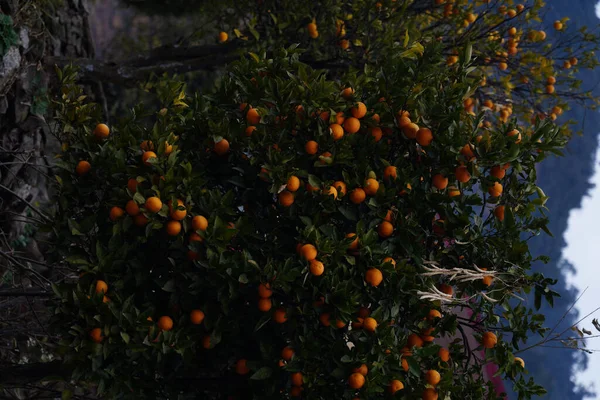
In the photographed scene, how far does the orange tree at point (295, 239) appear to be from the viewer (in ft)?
7.53

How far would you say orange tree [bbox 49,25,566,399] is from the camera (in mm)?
2295

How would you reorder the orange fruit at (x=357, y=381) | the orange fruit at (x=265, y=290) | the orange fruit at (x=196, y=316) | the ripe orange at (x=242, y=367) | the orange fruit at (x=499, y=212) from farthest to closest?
the orange fruit at (x=499, y=212) < the ripe orange at (x=242, y=367) < the orange fruit at (x=196, y=316) < the orange fruit at (x=265, y=290) < the orange fruit at (x=357, y=381)

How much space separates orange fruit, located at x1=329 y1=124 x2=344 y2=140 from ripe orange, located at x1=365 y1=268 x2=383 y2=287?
60 centimetres

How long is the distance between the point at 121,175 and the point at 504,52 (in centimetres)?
433

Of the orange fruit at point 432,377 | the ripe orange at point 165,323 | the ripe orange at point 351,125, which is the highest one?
the ripe orange at point 351,125

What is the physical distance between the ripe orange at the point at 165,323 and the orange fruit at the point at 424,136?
1.29m

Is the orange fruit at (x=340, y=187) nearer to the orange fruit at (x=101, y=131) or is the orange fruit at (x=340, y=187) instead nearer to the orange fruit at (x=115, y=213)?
the orange fruit at (x=115, y=213)

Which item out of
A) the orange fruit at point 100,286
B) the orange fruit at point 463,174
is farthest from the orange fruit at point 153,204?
the orange fruit at point 463,174

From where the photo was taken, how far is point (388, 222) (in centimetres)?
247

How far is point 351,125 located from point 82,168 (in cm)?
117

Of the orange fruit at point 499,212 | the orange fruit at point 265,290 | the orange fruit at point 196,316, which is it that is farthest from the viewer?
the orange fruit at point 499,212

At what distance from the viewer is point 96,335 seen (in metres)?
2.23

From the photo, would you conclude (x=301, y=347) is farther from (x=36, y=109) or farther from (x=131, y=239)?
(x=36, y=109)

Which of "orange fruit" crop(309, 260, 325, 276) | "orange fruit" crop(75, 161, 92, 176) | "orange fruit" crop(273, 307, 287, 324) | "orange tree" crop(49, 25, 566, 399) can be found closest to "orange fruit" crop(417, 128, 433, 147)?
"orange tree" crop(49, 25, 566, 399)
